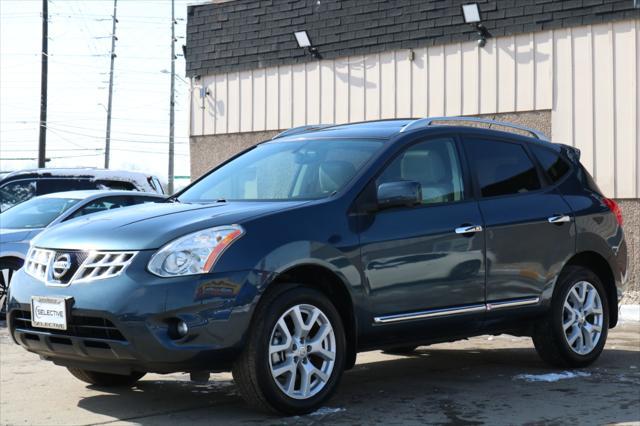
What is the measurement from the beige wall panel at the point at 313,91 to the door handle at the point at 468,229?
10551mm

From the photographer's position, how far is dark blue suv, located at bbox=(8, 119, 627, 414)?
5.84 meters

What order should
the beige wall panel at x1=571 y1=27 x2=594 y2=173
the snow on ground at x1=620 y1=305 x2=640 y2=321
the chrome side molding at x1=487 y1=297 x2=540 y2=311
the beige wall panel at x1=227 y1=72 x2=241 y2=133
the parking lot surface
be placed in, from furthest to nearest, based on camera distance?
1. the beige wall panel at x1=227 y1=72 x2=241 y2=133
2. the beige wall panel at x1=571 y1=27 x2=594 y2=173
3. the snow on ground at x1=620 y1=305 x2=640 y2=321
4. the chrome side molding at x1=487 y1=297 x2=540 y2=311
5. the parking lot surface

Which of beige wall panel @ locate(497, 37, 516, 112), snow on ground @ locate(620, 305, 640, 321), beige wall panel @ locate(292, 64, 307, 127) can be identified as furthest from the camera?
beige wall panel @ locate(292, 64, 307, 127)

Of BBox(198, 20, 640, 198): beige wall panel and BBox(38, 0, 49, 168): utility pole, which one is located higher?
BBox(38, 0, 49, 168): utility pole

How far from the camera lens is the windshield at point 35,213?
1224 cm

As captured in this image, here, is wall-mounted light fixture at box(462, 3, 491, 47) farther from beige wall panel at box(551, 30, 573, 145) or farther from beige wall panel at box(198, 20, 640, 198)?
beige wall panel at box(551, 30, 573, 145)

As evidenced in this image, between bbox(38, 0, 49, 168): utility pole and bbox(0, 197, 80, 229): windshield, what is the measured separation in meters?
22.8

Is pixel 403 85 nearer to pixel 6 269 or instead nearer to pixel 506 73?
pixel 506 73

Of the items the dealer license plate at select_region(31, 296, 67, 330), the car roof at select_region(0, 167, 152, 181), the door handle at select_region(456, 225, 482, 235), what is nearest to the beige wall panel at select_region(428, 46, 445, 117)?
the car roof at select_region(0, 167, 152, 181)

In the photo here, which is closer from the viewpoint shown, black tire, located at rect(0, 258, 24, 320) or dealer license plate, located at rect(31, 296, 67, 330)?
dealer license plate, located at rect(31, 296, 67, 330)

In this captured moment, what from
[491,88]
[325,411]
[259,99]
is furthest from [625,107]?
[325,411]

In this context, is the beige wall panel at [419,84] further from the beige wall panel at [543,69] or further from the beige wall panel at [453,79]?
the beige wall panel at [543,69]

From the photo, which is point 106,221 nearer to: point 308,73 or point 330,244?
point 330,244

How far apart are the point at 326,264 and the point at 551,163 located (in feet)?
9.00
